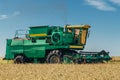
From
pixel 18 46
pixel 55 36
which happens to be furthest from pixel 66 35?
pixel 18 46

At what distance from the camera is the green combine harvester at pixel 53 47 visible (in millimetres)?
26234

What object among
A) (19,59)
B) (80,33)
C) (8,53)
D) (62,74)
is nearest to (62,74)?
(62,74)

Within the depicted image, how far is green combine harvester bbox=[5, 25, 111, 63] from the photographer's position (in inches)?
1033

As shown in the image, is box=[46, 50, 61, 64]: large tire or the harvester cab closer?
box=[46, 50, 61, 64]: large tire

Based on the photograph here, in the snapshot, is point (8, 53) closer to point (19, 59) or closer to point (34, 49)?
point (19, 59)

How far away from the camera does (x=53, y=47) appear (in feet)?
88.8

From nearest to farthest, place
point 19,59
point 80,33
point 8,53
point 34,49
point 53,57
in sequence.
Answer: point 53,57 < point 80,33 < point 34,49 < point 19,59 < point 8,53

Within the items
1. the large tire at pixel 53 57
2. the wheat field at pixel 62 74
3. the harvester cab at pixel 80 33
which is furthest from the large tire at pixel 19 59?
the wheat field at pixel 62 74

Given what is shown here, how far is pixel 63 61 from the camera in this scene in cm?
2606

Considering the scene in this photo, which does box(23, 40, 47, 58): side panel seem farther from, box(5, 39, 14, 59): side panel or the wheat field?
the wheat field

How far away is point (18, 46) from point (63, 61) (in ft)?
16.4

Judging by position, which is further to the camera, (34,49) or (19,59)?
(19,59)

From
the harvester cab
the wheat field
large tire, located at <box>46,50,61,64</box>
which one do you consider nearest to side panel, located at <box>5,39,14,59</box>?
large tire, located at <box>46,50,61,64</box>

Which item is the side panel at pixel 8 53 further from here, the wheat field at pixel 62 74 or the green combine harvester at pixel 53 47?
the wheat field at pixel 62 74
